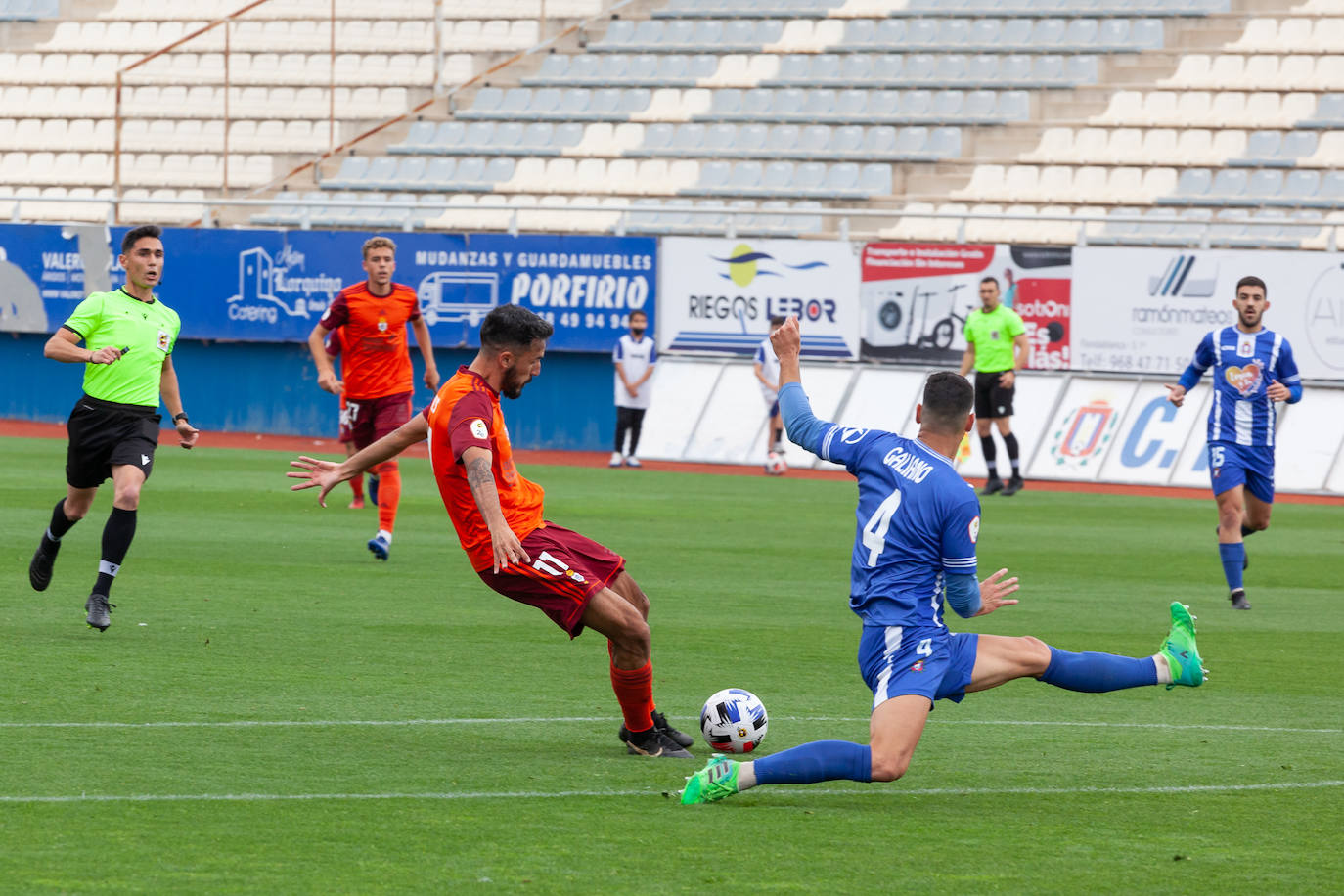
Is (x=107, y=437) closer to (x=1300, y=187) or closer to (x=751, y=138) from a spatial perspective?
(x=1300, y=187)

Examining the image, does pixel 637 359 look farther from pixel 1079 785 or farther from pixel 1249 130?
pixel 1079 785

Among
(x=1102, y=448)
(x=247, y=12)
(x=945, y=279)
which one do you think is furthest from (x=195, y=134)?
(x=1102, y=448)

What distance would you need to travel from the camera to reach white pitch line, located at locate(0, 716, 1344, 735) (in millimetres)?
6996

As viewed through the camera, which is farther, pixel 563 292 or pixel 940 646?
pixel 563 292

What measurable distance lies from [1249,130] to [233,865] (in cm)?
2280

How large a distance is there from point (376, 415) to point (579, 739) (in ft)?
22.0

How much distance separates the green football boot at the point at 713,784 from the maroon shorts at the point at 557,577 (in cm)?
93

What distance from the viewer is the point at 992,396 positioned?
1995cm

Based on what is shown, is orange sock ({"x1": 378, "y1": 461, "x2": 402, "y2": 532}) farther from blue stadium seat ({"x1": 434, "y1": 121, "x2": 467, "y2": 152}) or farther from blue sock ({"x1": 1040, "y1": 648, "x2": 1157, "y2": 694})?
blue stadium seat ({"x1": 434, "y1": 121, "x2": 467, "y2": 152})

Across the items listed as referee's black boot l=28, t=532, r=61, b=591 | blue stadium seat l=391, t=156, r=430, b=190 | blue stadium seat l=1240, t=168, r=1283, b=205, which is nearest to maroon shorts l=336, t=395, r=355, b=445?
referee's black boot l=28, t=532, r=61, b=591

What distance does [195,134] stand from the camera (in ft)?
99.1

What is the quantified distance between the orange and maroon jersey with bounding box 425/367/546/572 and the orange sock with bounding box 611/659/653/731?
0.64 m

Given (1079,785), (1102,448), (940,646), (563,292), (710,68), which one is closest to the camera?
(940,646)

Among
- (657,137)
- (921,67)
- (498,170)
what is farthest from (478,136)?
(921,67)
